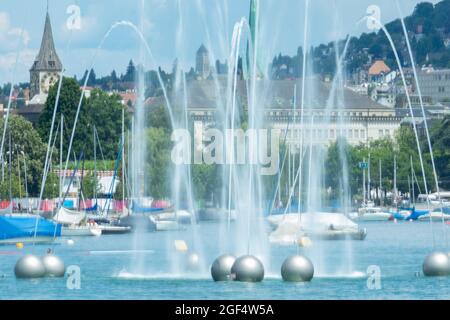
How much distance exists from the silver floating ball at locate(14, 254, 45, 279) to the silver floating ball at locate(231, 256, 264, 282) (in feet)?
22.7

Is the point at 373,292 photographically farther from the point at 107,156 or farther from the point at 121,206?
the point at 107,156

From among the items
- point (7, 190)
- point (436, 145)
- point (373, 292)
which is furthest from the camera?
point (436, 145)

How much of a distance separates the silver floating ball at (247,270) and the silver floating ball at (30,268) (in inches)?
272

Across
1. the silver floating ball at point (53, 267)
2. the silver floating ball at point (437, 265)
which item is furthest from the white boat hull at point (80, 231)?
the silver floating ball at point (437, 265)

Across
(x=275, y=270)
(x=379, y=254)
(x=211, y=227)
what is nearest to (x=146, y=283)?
(x=275, y=270)

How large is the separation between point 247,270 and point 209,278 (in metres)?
5.03

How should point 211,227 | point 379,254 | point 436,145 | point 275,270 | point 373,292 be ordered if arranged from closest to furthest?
point 373,292 < point 275,270 < point 379,254 < point 211,227 < point 436,145

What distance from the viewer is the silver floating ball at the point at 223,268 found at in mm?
47688

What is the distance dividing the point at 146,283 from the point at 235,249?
559 centimetres

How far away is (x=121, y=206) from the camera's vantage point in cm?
12556

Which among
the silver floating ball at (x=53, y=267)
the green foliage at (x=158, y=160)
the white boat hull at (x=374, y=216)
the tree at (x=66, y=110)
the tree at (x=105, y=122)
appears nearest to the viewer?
the silver floating ball at (x=53, y=267)

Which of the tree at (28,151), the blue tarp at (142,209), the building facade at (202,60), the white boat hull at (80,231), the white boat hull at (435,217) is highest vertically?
the building facade at (202,60)

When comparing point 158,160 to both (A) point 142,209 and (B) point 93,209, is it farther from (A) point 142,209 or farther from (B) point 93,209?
(B) point 93,209

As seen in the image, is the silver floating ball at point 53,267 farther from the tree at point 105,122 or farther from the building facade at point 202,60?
the tree at point 105,122
